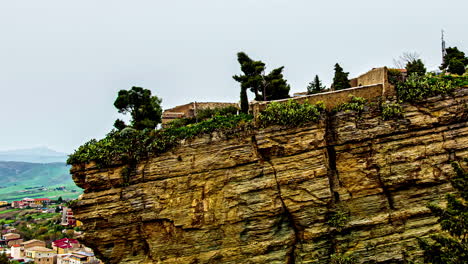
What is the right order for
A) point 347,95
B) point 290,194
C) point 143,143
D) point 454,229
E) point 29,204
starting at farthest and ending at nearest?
1. point 29,204
2. point 347,95
3. point 143,143
4. point 290,194
5. point 454,229

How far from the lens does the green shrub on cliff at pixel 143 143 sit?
58.4 feet

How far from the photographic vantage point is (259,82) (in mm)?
22281

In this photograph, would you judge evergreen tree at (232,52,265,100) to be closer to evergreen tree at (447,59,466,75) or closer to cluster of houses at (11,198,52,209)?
evergreen tree at (447,59,466,75)

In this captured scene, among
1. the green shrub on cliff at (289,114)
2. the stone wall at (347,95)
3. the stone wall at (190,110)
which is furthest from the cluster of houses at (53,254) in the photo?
the stone wall at (347,95)

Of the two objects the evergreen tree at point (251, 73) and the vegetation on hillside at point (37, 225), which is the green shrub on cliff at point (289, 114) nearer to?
the evergreen tree at point (251, 73)

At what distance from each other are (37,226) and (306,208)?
8371 cm

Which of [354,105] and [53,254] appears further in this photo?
[53,254]

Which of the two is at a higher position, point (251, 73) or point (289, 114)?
point (251, 73)

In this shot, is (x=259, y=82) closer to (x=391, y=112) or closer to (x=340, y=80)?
(x=340, y=80)

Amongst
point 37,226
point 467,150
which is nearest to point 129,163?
point 467,150

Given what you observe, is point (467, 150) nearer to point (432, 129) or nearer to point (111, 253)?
point (432, 129)

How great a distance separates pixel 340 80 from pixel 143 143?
13222 mm

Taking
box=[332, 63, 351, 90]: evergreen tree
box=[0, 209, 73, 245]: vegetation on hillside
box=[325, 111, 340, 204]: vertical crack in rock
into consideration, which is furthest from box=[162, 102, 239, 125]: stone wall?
box=[0, 209, 73, 245]: vegetation on hillside

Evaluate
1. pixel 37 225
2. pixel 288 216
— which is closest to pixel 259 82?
pixel 288 216
